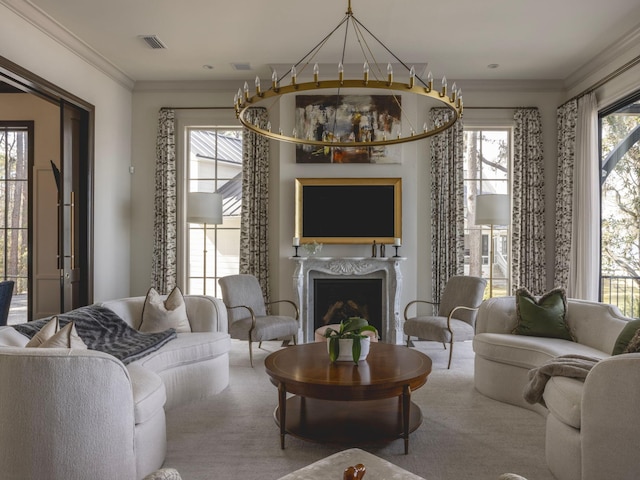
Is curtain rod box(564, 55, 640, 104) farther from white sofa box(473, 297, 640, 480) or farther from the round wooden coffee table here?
the round wooden coffee table

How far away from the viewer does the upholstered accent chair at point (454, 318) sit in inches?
188

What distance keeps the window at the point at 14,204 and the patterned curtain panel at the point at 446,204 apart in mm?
5759

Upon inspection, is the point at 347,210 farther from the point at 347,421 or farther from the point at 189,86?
the point at 347,421

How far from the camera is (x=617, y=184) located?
5684 mm

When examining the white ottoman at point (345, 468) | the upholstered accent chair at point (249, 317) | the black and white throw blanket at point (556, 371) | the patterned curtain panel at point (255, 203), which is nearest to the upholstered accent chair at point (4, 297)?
the upholstered accent chair at point (249, 317)

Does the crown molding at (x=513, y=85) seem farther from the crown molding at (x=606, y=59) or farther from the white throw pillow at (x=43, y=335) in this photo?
the white throw pillow at (x=43, y=335)

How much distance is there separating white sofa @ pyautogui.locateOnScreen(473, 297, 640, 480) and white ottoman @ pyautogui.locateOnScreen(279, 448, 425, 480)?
3.59 feet

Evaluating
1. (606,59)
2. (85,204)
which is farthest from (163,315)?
(606,59)

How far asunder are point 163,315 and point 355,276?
106 inches

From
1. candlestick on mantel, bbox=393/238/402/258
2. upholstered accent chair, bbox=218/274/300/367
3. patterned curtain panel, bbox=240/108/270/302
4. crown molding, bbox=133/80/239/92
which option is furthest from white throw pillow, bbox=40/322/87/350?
crown molding, bbox=133/80/239/92

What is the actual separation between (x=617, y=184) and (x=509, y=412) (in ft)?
12.0

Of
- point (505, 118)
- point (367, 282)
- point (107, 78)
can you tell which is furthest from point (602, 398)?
point (107, 78)

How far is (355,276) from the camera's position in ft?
19.9

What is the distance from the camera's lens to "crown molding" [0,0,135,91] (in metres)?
4.31
